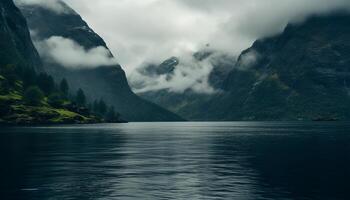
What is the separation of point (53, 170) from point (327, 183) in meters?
38.9

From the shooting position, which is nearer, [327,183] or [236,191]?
[236,191]

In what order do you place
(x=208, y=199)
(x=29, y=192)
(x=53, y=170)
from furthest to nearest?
(x=53, y=170), (x=29, y=192), (x=208, y=199)

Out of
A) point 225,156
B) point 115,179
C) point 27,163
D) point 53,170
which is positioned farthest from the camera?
point 225,156

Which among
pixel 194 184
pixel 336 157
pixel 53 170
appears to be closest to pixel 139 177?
pixel 194 184

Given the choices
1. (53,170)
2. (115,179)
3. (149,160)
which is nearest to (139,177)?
(115,179)

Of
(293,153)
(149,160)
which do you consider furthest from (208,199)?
(293,153)

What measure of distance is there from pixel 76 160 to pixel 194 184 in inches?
1349

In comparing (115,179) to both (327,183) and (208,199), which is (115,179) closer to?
(208,199)

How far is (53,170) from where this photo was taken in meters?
67.3

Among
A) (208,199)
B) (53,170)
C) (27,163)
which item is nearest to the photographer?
(208,199)

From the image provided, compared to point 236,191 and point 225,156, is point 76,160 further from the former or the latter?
point 236,191

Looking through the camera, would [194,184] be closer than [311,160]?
Yes

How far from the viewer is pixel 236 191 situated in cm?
5009

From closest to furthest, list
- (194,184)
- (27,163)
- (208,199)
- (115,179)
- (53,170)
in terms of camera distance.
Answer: (208,199)
(194,184)
(115,179)
(53,170)
(27,163)
